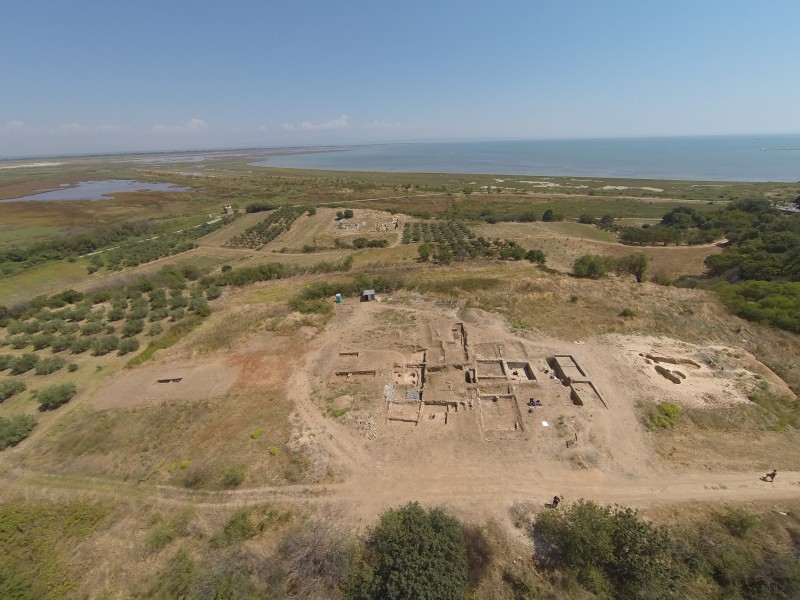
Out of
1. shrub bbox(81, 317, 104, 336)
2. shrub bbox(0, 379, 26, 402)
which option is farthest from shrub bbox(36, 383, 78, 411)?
shrub bbox(81, 317, 104, 336)

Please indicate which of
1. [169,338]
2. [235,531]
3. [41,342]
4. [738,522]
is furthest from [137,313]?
[738,522]

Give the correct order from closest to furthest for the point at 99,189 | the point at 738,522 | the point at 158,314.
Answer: the point at 738,522 → the point at 158,314 → the point at 99,189

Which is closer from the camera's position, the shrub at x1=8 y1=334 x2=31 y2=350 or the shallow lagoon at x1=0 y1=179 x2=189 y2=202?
the shrub at x1=8 y1=334 x2=31 y2=350

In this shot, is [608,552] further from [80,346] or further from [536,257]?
[536,257]

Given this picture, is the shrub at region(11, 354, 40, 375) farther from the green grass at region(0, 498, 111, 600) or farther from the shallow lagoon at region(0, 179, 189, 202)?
the shallow lagoon at region(0, 179, 189, 202)

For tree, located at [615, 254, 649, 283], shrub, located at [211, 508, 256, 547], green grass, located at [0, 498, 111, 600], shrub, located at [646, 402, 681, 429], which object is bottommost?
green grass, located at [0, 498, 111, 600]

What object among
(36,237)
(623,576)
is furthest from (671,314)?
(36,237)
